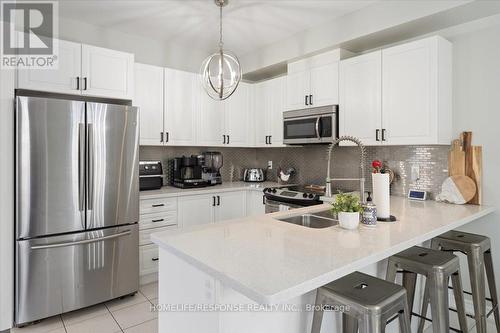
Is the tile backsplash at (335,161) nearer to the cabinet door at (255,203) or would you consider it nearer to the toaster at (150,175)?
the toaster at (150,175)

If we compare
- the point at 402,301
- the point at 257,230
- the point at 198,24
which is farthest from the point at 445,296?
the point at 198,24

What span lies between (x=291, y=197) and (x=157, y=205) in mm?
1405

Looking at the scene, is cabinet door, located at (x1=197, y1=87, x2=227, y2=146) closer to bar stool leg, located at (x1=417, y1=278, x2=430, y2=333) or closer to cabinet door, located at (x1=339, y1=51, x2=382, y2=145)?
cabinet door, located at (x1=339, y1=51, x2=382, y2=145)

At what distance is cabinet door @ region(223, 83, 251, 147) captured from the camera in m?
4.02

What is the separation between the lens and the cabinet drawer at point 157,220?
10.1 feet

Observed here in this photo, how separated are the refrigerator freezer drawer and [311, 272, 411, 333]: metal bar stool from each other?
A: 194cm

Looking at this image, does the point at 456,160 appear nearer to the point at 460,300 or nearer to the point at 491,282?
the point at 491,282

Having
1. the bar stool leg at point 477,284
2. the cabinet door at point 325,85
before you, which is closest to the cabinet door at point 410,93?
the cabinet door at point 325,85

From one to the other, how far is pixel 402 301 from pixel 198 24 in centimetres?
310

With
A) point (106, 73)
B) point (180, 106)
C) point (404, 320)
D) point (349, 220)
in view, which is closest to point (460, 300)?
point (404, 320)

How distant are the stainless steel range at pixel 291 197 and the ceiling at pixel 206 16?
181 centimetres

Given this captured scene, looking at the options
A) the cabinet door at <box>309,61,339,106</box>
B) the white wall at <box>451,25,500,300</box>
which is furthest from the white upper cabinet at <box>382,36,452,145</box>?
the cabinet door at <box>309,61,339,106</box>

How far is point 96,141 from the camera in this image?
8.34 feet

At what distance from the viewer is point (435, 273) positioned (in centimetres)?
161
